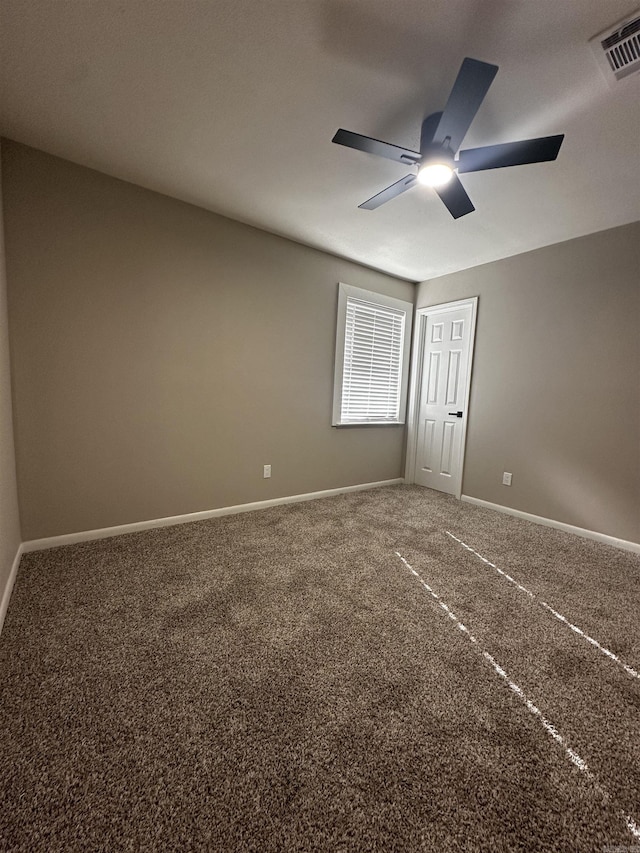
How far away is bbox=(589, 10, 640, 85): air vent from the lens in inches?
50.8

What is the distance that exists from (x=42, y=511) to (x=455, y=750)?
2.69 m

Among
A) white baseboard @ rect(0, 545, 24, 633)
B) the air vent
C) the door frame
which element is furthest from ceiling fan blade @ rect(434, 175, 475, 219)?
white baseboard @ rect(0, 545, 24, 633)

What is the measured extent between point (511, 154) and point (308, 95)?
1005 millimetres

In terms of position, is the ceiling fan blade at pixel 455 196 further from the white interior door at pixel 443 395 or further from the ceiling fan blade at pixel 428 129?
the white interior door at pixel 443 395

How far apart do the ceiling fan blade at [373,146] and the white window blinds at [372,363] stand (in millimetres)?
2014

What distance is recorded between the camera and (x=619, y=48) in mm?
1351

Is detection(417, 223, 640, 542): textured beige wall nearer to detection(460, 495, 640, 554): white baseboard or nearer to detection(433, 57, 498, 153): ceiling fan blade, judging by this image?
detection(460, 495, 640, 554): white baseboard

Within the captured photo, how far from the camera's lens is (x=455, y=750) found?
3.70 feet

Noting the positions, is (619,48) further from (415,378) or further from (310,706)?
(415,378)

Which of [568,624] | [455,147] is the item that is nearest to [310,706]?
[568,624]

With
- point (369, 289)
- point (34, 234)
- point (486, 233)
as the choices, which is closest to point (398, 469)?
point (369, 289)

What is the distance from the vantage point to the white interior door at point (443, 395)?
3854 millimetres

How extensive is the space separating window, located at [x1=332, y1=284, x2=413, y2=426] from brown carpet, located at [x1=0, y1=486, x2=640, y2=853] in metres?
1.99

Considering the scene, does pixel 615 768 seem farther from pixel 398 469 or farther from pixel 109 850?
pixel 398 469
